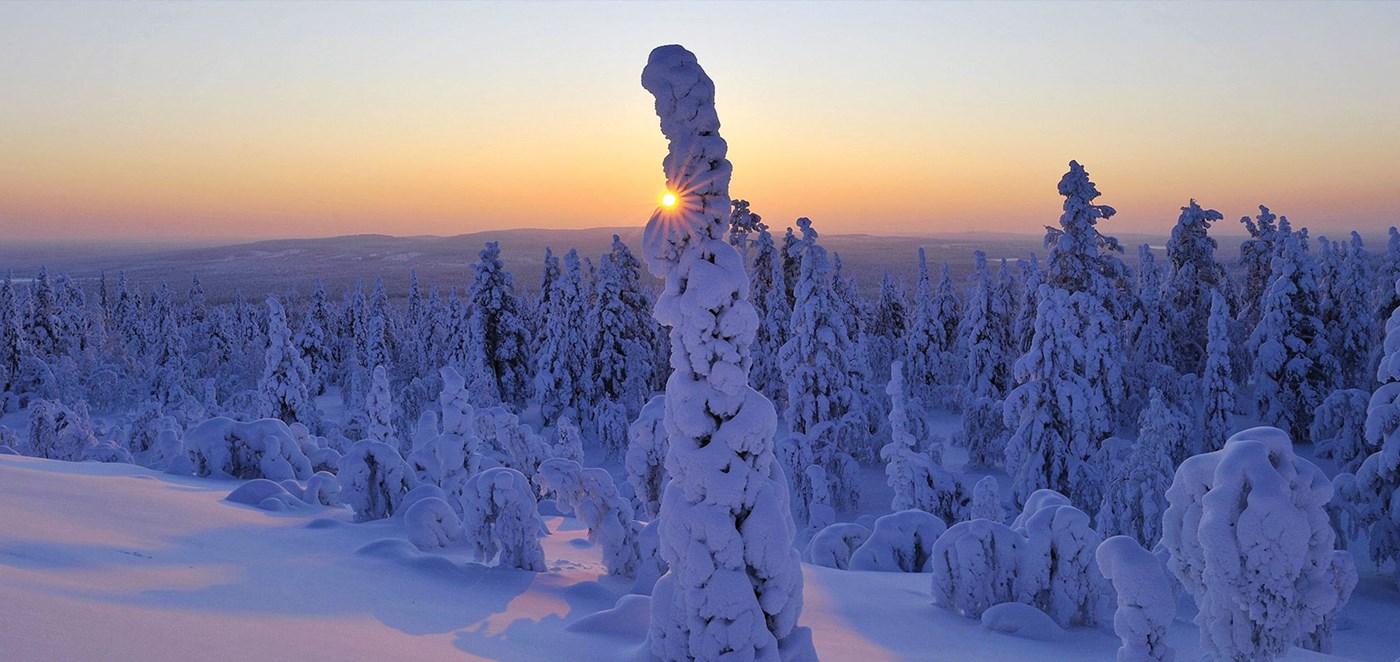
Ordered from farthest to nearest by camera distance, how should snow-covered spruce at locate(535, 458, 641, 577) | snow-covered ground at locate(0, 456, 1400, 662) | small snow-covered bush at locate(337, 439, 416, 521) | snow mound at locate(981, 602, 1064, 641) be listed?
small snow-covered bush at locate(337, 439, 416, 521), snow-covered spruce at locate(535, 458, 641, 577), snow mound at locate(981, 602, 1064, 641), snow-covered ground at locate(0, 456, 1400, 662)

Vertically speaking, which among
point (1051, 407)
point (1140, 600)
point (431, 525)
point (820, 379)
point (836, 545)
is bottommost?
point (836, 545)

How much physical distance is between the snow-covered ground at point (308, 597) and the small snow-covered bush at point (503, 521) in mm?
282

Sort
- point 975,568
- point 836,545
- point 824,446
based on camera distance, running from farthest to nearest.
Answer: point 824,446
point 836,545
point 975,568

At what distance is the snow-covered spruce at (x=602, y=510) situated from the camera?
1084 cm

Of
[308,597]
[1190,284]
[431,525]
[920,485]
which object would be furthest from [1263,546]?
[1190,284]

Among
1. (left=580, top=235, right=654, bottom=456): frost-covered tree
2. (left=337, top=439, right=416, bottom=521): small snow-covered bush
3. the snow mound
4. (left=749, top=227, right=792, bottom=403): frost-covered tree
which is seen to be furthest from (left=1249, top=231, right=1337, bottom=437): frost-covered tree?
(left=337, top=439, right=416, bottom=521): small snow-covered bush

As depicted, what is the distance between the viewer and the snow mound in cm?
1005

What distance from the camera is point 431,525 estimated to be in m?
11.7

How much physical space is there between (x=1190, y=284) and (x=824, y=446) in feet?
73.1

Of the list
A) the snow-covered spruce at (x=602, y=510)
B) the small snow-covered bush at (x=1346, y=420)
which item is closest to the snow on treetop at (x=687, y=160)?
the snow-covered spruce at (x=602, y=510)

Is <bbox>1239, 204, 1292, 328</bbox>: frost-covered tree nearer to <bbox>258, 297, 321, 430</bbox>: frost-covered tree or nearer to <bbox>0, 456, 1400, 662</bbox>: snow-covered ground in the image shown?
<bbox>0, 456, 1400, 662</bbox>: snow-covered ground

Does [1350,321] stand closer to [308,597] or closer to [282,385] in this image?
[308,597]

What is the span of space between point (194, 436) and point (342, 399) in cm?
4349

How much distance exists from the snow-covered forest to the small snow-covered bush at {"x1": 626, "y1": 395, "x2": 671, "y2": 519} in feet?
0.21
